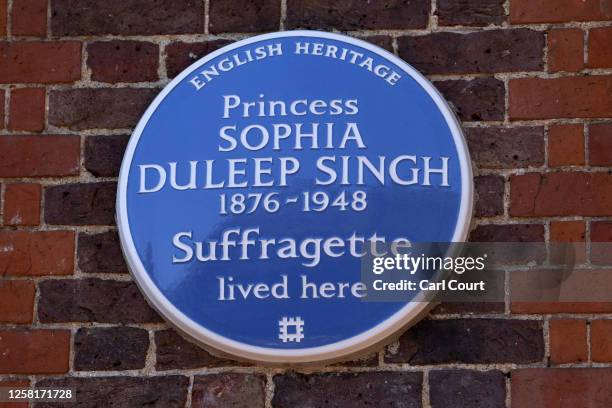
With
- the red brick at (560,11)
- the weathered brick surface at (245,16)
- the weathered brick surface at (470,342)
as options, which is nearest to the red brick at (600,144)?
the red brick at (560,11)

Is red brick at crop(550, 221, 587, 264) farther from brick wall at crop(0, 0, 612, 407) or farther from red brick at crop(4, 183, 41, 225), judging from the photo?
red brick at crop(4, 183, 41, 225)

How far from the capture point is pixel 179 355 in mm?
1816

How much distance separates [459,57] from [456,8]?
10 cm

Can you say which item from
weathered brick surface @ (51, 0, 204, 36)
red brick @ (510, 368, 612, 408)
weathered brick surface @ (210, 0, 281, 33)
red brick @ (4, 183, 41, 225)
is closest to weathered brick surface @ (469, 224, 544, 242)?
red brick @ (510, 368, 612, 408)

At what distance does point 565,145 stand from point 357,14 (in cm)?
46

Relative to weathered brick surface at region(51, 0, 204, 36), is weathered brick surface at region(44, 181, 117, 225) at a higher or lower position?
lower

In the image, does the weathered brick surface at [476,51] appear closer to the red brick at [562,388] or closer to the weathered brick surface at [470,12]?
the weathered brick surface at [470,12]

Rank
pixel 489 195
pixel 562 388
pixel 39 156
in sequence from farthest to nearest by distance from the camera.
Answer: pixel 39 156 < pixel 489 195 < pixel 562 388

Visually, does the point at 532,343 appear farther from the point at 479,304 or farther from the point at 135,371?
the point at 135,371

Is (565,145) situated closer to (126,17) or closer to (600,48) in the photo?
(600,48)

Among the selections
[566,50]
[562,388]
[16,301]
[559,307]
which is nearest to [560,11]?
[566,50]

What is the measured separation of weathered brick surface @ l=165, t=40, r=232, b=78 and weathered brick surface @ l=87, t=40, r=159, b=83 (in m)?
0.03

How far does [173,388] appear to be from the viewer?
1805mm

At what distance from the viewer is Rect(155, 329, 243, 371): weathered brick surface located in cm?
181
